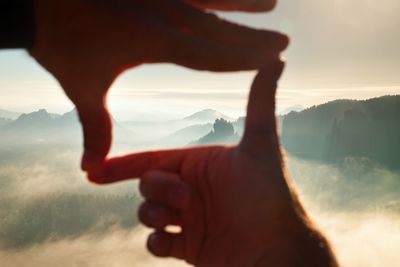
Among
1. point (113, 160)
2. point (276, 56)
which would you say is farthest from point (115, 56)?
point (276, 56)

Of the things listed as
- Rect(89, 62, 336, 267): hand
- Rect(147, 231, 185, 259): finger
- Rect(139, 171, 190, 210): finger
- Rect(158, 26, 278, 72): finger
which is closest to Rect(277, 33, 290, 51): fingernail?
Rect(158, 26, 278, 72): finger

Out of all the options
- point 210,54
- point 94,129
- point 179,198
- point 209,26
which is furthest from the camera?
point 94,129

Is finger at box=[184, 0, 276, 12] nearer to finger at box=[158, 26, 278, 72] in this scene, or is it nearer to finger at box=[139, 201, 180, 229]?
finger at box=[158, 26, 278, 72]

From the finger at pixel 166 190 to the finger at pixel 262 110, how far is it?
0.59m

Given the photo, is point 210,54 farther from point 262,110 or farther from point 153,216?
point 153,216

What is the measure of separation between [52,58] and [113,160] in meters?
1.02

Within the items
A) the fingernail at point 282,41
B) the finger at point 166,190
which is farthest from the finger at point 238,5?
the finger at point 166,190

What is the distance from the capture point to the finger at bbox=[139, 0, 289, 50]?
310 centimetres

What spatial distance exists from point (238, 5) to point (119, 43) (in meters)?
1.02

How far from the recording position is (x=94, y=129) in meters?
3.33

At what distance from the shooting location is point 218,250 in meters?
3.00

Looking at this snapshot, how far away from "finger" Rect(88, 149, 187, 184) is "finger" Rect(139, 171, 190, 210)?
216 millimetres

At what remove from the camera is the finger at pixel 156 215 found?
290 centimetres

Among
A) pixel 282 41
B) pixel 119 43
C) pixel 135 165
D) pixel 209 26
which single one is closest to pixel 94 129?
pixel 135 165
